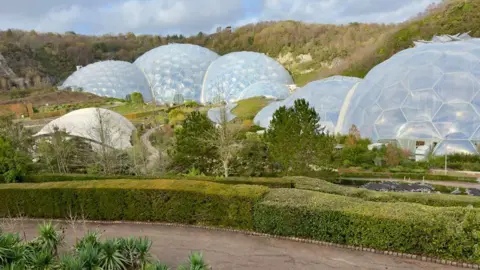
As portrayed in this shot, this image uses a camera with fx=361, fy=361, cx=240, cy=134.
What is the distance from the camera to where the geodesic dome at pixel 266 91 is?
49.4 m

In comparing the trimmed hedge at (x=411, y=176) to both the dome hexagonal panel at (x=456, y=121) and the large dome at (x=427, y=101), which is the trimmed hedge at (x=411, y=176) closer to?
the large dome at (x=427, y=101)

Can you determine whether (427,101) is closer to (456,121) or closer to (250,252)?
(456,121)

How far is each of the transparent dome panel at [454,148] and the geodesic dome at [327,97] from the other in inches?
304

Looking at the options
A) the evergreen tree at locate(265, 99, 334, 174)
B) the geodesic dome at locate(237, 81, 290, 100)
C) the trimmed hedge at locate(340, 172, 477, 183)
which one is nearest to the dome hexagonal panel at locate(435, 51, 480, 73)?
the trimmed hedge at locate(340, 172, 477, 183)

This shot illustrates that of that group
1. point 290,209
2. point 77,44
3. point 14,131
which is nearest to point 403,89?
point 290,209

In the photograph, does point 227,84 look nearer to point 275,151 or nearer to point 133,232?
point 275,151

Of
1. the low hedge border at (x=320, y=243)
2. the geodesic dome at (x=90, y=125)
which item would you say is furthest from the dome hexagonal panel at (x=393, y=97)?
the geodesic dome at (x=90, y=125)

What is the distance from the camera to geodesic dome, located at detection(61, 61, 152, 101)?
55031mm

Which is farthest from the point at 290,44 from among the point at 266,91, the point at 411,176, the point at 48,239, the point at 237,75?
the point at 48,239

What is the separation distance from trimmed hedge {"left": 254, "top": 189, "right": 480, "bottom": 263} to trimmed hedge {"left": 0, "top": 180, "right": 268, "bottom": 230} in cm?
85

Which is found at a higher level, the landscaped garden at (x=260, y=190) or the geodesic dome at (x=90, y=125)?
the geodesic dome at (x=90, y=125)

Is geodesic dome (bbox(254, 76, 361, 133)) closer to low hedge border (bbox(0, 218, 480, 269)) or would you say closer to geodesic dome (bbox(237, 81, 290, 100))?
geodesic dome (bbox(237, 81, 290, 100))

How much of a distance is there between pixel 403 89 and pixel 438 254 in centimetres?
1778

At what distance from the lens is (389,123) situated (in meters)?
23.2
